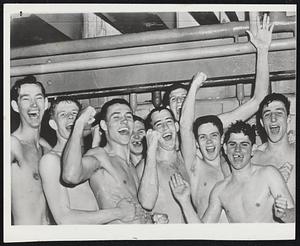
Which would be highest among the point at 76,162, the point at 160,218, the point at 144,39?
the point at 144,39

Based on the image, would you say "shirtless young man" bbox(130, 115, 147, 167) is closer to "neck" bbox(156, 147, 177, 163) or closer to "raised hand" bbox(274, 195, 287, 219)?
"neck" bbox(156, 147, 177, 163)

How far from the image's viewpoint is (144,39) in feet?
2.72

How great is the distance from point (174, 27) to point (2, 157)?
1.24 feet

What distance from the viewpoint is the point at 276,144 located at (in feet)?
2.71

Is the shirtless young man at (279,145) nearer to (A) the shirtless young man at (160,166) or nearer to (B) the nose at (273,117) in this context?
(B) the nose at (273,117)

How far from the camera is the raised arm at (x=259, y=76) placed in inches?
32.2

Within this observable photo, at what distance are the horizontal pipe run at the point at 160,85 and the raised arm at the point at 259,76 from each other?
0.05ft

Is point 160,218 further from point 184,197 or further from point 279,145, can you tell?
point 279,145

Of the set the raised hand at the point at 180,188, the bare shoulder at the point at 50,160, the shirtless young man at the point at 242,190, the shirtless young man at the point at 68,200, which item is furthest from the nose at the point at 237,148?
the bare shoulder at the point at 50,160

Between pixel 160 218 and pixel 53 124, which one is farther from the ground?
pixel 53 124

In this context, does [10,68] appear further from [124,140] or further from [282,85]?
[282,85]

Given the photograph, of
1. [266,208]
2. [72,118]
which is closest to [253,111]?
[266,208]

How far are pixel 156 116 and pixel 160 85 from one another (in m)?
0.05

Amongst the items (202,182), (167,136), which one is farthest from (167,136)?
(202,182)
